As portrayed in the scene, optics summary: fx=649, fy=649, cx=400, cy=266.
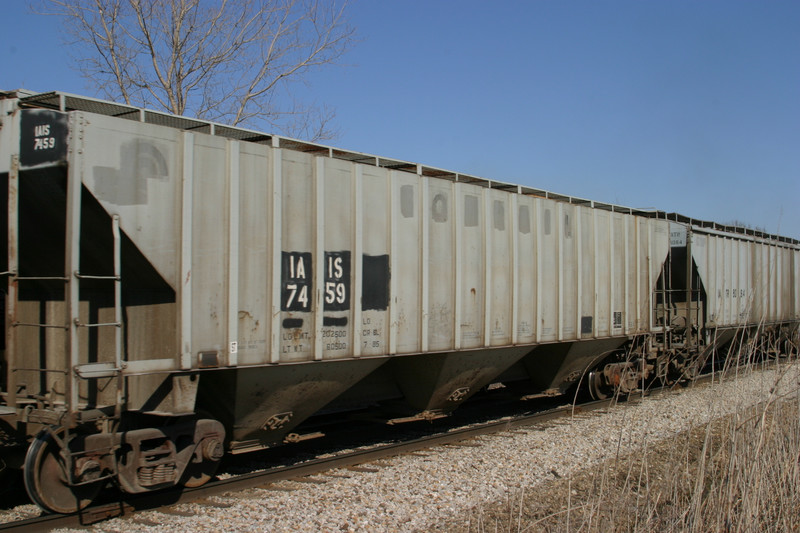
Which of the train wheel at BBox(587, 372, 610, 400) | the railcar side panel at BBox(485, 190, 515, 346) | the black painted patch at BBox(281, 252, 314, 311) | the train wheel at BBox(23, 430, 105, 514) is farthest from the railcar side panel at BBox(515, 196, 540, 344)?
the train wheel at BBox(23, 430, 105, 514)

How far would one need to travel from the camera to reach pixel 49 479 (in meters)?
5.45

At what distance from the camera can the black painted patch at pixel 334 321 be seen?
6949mm

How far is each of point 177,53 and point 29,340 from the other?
13.0 m

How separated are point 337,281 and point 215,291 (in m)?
1.45

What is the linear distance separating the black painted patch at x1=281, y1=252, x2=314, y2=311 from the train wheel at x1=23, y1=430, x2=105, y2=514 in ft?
7.74

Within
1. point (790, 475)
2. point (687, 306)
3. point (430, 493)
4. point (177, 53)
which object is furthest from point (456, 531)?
point (177, 53)

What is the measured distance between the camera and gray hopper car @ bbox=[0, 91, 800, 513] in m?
5.45

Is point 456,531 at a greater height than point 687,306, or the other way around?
point 687,306

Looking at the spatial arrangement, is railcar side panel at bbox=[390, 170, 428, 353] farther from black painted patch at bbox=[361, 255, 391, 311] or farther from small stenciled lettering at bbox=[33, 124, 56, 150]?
small stenciled lettering at bbox=[33, 124, 56, 150]

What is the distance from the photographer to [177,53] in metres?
17.8

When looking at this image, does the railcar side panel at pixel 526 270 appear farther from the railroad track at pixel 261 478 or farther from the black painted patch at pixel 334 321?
the black painted patch at pixel 334 321

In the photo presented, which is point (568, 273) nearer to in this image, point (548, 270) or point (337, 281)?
point (548, 270)

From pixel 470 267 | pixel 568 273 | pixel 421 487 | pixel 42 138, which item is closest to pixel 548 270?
pixel 568 273

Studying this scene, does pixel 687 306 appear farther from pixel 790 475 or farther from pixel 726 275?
pixel 790 475
